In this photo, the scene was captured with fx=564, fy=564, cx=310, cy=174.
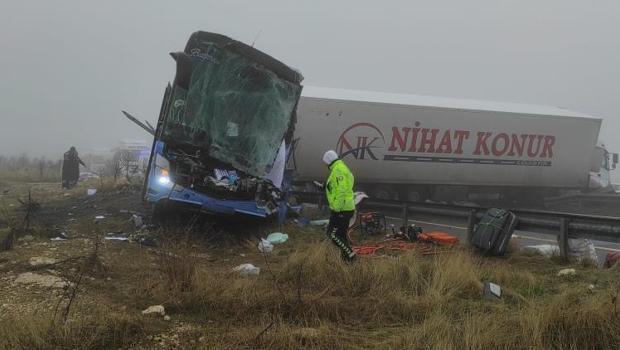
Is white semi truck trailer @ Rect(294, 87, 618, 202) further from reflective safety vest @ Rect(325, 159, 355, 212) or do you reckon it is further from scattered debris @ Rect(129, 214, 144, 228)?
reflective safety vest @ Rect(325, 159, 355, 212)

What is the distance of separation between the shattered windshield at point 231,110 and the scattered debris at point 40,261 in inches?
118

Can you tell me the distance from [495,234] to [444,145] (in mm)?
8544

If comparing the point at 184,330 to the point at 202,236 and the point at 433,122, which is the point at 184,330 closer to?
the point at 202,236

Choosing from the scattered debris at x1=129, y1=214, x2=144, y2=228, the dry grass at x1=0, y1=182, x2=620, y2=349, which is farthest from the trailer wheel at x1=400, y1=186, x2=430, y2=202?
the dry grass at x1=0, y1=182, x2=620, y2=349

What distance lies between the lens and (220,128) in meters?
8.54

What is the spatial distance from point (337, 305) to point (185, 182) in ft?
15.8

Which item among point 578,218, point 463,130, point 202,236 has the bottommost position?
point 202,236

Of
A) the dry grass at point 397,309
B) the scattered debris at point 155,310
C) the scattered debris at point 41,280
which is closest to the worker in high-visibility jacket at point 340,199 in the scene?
the dry grass at point 397,309

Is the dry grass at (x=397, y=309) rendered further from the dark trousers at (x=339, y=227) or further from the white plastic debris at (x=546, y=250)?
the white plastic debris at (x=546, y=250)

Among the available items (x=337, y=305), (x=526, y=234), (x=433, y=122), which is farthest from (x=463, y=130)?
(x=337, y=305)

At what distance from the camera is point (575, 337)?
369cm

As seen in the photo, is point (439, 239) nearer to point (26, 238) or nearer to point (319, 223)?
point (319, 223)

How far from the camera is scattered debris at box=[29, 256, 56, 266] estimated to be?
550 cm

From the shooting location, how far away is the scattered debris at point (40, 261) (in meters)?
5.50
